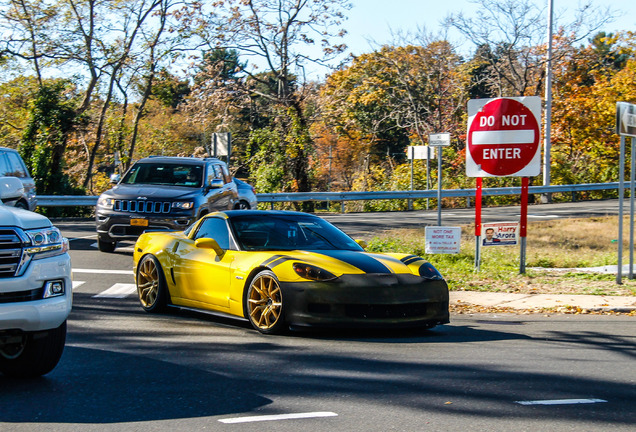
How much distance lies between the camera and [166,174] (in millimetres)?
16141

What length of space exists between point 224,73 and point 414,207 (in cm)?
1029

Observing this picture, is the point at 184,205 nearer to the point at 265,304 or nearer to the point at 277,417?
the point at 265,304

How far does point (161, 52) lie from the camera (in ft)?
121

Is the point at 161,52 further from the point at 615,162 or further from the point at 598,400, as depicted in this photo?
the point at 598,400

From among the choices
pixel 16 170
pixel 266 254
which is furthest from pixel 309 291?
pixel 16 170

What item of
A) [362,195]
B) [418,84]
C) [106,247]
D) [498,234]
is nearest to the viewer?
[498,234]

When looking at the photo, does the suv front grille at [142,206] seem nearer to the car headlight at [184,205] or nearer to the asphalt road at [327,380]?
the car headlight at [184,205]

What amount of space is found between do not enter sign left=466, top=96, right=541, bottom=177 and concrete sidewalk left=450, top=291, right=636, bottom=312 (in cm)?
257

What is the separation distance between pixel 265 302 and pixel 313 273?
65 centimetres

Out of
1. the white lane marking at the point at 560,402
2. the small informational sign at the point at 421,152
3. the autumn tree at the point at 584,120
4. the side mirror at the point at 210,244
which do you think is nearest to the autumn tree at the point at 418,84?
the autumn tree at the point at 584,120

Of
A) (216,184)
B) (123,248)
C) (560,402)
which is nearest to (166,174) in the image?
(216,184)

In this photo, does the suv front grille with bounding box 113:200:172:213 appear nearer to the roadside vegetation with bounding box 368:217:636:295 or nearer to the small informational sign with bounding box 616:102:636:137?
the roadside vegetation with bounding box 368:217:636:295

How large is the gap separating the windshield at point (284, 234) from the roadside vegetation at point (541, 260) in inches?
136

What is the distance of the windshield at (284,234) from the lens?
8.90m
